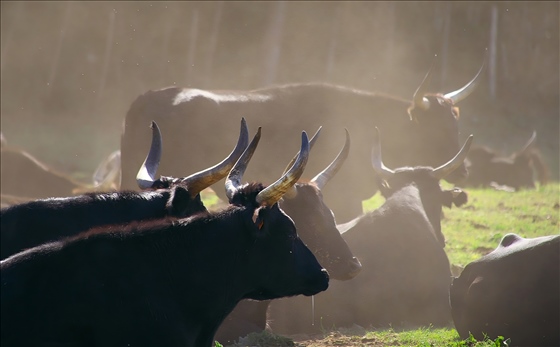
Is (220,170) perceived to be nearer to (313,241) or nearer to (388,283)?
(313,241)

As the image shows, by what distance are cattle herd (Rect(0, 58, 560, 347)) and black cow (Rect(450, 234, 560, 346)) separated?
0.04 feet

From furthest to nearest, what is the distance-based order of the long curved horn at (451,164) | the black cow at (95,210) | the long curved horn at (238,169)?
1. the long curved horn at (451,164)
2. the black cow at (95,210)
3. the long curved horn at (238,169)

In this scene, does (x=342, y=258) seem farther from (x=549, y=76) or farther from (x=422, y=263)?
(x=549, y=76)

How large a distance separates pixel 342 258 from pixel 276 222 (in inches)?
93.8

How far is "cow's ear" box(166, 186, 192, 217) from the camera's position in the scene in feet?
20.7

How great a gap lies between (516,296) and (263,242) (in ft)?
8.86

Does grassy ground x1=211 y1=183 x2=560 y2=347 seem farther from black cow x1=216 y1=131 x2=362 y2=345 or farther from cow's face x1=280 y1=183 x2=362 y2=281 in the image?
cow's face x1=280 y1=183 x2=362 y2=281

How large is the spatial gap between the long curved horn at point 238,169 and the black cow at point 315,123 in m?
5.19

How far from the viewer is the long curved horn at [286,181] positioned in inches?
213

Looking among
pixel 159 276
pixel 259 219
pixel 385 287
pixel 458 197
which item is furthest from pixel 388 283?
pixel 159 276

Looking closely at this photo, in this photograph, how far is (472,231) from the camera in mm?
11820

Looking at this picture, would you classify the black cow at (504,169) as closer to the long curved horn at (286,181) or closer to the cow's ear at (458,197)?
the cow's ear at (458,197)

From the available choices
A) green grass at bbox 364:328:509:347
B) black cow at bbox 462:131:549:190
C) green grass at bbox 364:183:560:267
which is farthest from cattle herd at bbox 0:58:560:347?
black cow at bbox 462:131:549:190

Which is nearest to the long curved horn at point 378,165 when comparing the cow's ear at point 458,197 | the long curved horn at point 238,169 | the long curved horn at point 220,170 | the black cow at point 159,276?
the cow's ear at point 458,197
